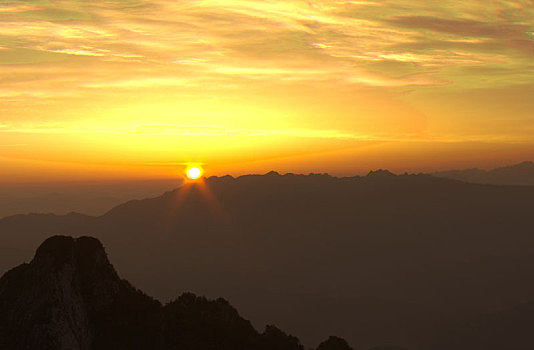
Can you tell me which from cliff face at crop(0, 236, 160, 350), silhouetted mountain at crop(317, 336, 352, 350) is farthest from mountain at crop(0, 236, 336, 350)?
silhouetted mountain at crop(317, 336, 352, 350)

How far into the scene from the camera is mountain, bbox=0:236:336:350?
50.4m

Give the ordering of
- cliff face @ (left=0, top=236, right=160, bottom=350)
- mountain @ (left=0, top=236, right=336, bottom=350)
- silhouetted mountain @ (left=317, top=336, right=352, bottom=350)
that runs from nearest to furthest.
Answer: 1. cliff face @ (left=0, top=236, right=160, bottom=350)
2. mountain @ (left=0, top=236, right=336, bottom=350)
3. silhouetted mountain @ (left=317, top=336, right=352, bottom=350)

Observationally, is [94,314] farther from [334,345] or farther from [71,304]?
[334,345]

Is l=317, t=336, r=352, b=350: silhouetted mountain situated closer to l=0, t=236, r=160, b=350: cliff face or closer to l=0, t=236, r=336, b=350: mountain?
l=0, t=236, r=336, b=350: mountain

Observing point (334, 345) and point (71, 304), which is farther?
point (334, 345)

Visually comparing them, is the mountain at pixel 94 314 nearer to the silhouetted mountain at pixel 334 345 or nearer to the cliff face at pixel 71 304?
the cliff face at pixel 71 304

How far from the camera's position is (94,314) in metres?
57.5

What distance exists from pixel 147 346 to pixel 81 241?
46.5ft

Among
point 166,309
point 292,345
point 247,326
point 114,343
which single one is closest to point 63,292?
point 114,343

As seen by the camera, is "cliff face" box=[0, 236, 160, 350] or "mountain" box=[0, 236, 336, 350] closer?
"cliff face" box=[0, 236, 160, 350]

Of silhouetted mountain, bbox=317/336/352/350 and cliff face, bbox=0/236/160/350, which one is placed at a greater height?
cliff face, bbox=0/236/160/350

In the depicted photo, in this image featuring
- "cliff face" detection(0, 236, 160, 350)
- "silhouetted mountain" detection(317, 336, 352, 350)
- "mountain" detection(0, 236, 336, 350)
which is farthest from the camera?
"silhouetted mountain" detection(317, 336, 352, 350)

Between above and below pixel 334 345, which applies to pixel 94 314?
above

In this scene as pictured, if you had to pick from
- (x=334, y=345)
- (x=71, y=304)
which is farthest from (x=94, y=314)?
(x=334, y=345)
